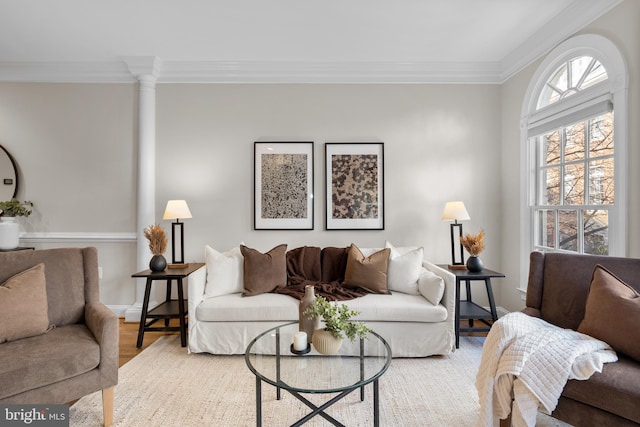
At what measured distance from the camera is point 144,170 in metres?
3.56

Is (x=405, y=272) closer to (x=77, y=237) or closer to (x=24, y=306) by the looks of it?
(x=24, y=306)

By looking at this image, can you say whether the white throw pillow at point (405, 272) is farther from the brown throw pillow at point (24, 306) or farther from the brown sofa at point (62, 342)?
the brown throw pillow at point (24, 306)

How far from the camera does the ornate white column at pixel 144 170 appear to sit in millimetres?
3547

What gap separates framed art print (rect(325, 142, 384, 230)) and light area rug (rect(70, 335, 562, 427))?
5.02 feet

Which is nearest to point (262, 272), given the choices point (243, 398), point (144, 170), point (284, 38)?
point (243, 398)

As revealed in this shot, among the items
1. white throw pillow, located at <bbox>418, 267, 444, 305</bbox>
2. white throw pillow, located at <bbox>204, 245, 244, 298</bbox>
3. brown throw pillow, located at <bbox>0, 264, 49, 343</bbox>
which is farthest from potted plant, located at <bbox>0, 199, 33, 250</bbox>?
white throw pillow, located at <bbox>418, 267, 444, 305</bbox>

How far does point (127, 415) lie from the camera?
1.93m

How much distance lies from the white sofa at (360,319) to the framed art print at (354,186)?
1.12m

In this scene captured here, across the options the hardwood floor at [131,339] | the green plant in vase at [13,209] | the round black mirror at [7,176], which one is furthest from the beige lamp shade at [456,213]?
the round black mirror at [7,176]

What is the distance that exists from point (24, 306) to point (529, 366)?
2643mm

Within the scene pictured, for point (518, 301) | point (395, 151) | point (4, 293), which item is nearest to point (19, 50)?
point (4, 293)

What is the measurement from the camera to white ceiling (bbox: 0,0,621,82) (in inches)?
103

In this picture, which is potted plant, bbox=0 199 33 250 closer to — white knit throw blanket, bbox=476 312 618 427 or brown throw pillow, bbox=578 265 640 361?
white knit throw blanket, bbox=476 312 618 427

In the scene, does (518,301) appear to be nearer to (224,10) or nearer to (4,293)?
(224,10)
